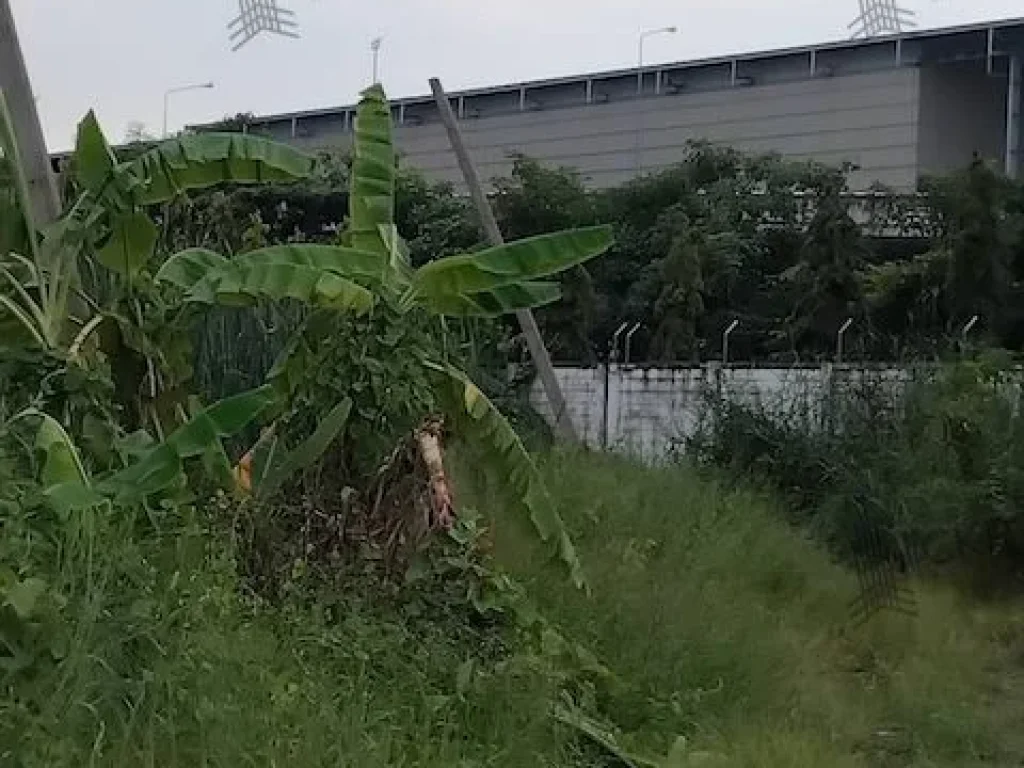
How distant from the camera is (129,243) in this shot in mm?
6328

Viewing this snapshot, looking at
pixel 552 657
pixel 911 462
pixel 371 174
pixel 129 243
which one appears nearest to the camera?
pixel 552 657

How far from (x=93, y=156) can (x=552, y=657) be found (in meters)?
2.88

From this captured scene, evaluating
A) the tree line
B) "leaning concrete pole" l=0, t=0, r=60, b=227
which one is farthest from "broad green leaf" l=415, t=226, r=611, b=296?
the tree line

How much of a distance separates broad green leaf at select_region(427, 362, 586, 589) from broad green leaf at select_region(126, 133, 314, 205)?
4.13ft

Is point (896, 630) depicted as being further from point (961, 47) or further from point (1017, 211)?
point (961, 47)

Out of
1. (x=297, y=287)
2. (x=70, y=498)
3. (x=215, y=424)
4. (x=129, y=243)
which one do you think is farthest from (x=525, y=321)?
(x=70, y=498)

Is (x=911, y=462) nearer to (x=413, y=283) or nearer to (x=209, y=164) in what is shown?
(x=413, y=283)

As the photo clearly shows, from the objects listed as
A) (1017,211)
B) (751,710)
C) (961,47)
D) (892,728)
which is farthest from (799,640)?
(961,47)

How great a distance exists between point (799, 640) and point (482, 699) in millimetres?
2992

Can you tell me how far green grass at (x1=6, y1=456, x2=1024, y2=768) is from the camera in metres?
3.76

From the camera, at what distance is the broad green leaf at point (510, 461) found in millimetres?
6391

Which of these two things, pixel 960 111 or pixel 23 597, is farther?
pixel 960 111

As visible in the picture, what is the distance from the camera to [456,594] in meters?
5.68

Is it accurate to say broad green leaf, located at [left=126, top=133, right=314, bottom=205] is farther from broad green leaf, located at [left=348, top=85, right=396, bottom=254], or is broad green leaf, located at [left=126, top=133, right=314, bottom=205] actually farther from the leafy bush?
the leafy bush
